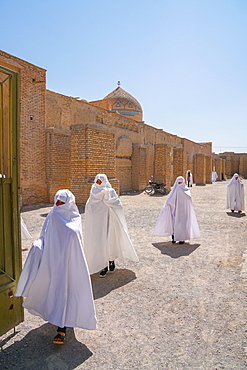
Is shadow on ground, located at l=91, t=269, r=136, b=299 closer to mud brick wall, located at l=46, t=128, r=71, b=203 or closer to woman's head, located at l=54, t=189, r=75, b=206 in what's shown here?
woman's head, located at l=54, t=189, r=75, b=206

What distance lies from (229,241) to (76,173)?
18.1ft

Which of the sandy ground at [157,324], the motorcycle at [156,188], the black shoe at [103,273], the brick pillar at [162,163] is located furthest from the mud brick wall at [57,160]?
the black shoe at [103,273]

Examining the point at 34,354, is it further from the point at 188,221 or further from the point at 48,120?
the point at 48,120

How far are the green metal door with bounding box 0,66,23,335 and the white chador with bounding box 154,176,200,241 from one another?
3632 mm

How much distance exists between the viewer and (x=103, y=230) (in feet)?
13.1

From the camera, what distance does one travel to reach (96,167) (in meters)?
9.95

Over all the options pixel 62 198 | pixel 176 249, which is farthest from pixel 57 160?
pixel 62 198

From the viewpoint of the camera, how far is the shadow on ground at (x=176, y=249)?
502 centimetres

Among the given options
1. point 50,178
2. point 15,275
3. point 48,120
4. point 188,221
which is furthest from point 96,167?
point 15,275

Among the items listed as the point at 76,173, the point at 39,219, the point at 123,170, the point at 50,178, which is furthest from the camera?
the point at 123,170

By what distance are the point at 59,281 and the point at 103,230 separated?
160 cm

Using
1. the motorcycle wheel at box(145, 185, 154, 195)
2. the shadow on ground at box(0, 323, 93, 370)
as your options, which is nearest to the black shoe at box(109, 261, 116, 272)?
the shadow on ground at box(0, 323, 93, 370)

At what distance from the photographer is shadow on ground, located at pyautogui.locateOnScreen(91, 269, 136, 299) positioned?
3.53 meters

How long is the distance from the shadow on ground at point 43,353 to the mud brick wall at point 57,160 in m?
8.22
